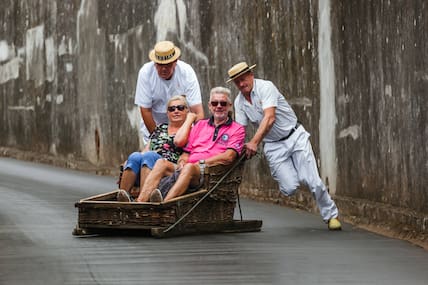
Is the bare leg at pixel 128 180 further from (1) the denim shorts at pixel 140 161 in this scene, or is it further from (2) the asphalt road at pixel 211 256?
(2) the asphalt road at pixel 211 256

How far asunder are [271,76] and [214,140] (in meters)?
4.31

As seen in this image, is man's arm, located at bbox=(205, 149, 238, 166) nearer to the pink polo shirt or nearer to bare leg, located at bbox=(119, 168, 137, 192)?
the pink polo shirt

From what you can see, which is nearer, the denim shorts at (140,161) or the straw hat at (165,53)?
the denim shorts at (140,161)

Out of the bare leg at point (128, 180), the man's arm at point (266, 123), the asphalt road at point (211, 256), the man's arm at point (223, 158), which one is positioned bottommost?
the asphalt road at point (211, 256)

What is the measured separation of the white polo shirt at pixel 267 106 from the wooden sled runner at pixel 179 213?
558 millimetres

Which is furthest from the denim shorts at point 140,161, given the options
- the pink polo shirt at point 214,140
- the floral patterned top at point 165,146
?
the pink polo shirt at point 214,140

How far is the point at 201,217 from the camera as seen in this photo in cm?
1148

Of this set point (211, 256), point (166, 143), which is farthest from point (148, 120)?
point (211, 256)

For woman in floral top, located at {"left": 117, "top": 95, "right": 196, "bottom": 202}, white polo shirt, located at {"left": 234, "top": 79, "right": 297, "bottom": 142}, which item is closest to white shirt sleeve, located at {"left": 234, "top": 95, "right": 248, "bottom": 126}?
white polo shirt, located at {"left": 234, "top": 79, "right": 297, "bottom": 142}

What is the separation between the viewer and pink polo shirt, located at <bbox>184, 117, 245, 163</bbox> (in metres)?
11.8

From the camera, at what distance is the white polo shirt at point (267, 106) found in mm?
11961

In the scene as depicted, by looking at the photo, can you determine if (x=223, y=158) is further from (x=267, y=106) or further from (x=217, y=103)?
(x=267, y=106)

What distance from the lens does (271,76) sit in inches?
634

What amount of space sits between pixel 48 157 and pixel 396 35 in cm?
1387
